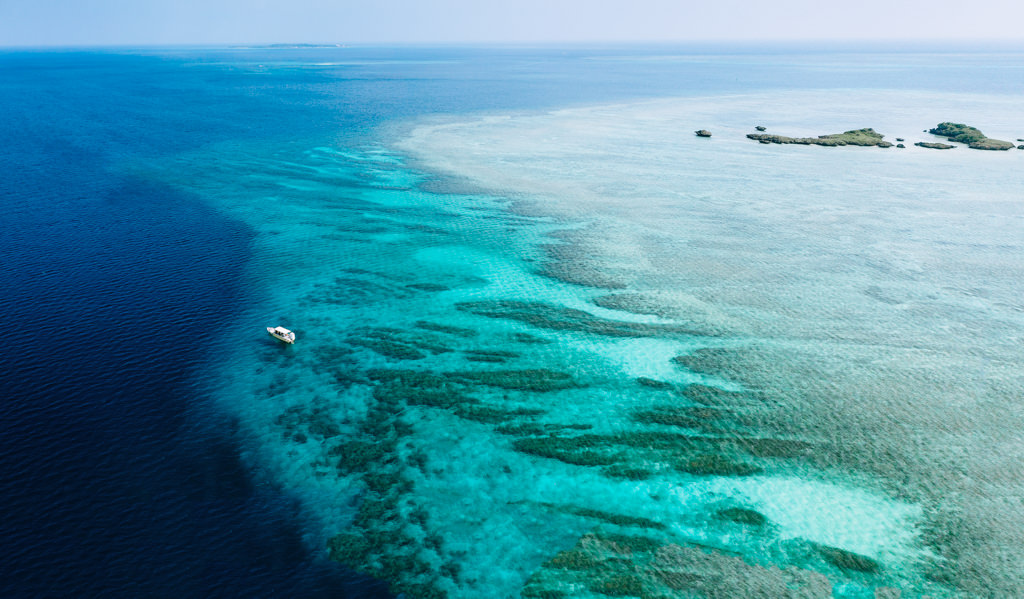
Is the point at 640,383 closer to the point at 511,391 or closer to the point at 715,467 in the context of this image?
the point at 715,467

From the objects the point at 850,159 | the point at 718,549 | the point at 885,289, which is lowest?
the point at 718,549

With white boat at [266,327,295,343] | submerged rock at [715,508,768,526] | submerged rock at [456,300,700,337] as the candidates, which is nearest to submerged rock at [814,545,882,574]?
submerged rock at [715,508,768,526]

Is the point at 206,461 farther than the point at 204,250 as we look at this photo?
No

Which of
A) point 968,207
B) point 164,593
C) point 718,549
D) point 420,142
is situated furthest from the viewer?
point 420,142

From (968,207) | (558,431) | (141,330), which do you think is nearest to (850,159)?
(968,207)

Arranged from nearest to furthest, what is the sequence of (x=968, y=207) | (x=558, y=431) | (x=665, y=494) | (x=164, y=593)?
(x=164, y=593), (x=665, y=494), (x=558, y=431), (x=968, y=207)

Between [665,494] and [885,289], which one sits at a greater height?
[885,289]

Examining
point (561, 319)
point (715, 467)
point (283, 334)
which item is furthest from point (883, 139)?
point (283, 334)

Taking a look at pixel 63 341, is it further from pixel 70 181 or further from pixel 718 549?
pixel 70 181
